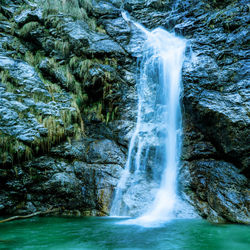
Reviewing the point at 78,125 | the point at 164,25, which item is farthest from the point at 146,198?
the point at 164,25

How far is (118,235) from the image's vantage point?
3.63 metres

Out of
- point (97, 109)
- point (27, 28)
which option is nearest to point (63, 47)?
point (27, 28)

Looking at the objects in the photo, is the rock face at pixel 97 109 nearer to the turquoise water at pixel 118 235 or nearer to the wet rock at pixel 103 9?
the turquoise water at pixel 118 235

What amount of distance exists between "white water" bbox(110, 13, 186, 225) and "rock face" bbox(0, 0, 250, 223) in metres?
0.32

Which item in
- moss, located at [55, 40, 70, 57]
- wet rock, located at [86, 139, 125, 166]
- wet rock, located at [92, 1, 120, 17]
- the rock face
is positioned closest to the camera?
the rock face

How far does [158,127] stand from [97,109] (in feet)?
8.22

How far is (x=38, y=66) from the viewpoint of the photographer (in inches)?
313

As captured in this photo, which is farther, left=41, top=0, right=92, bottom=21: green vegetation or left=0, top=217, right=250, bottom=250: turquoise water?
left=41, top=0, right=92, bottom=21: green vegetation

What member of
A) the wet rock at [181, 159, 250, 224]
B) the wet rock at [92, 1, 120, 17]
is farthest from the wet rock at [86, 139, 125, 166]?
the wet rock at [92, 1, 120, 17]

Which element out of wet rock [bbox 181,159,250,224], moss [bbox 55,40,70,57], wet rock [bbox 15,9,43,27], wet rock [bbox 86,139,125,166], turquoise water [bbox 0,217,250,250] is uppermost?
wet rock [bbox 15,9,43,27]

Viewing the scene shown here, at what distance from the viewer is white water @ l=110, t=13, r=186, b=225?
5.51 meters

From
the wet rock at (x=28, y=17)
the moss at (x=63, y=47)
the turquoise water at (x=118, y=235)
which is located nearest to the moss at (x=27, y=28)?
the wet rock at (x=28, y=17)

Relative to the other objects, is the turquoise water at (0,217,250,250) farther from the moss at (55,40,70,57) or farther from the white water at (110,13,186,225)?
the moss at (55,40,70,57)

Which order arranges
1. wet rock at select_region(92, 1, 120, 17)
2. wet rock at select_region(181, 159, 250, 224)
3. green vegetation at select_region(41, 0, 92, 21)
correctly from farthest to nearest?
wet rock at select_region(92, 1, 120, 17)
green vegetation at select_region(41, 0, 92, 21)
wet rock at select_region(181, 159, 250, 224)
